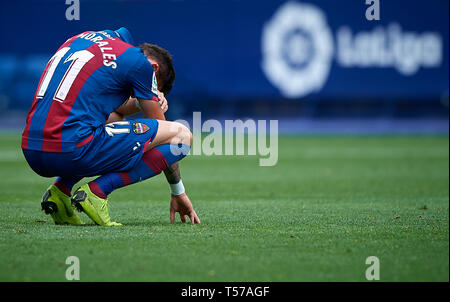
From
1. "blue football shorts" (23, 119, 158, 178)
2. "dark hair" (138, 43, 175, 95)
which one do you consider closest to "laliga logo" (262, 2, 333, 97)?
"dark hair" (138, 43, 175, 95)

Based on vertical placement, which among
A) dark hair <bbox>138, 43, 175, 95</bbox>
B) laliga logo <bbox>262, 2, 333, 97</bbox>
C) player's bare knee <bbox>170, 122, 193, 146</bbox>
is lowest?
player's bare knee <bbox>170, 122, 193, 146</bbox>

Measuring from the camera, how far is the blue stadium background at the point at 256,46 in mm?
19156

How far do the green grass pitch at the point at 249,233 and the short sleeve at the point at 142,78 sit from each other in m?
0.87

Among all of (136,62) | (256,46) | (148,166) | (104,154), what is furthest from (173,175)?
(256,46)

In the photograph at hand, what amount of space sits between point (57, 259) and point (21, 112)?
16.9 m

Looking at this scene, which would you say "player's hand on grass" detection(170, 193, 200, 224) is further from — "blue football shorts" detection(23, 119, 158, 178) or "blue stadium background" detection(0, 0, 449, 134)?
"blue stadium background" detection(0, 0, 449, 134)

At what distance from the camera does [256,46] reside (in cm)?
1958

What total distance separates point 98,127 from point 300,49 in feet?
49.5

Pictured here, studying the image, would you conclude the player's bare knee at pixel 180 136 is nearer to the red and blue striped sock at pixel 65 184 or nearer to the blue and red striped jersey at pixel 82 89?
the blue and red striped jersey at pixel 82 89

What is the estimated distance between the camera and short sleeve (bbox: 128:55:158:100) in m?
4.27

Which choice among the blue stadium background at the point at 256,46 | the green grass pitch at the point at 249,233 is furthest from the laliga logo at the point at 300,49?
the green grass pitch at the point at 249,233

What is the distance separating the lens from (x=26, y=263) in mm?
3330

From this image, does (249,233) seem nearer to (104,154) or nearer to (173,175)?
(173,175)
